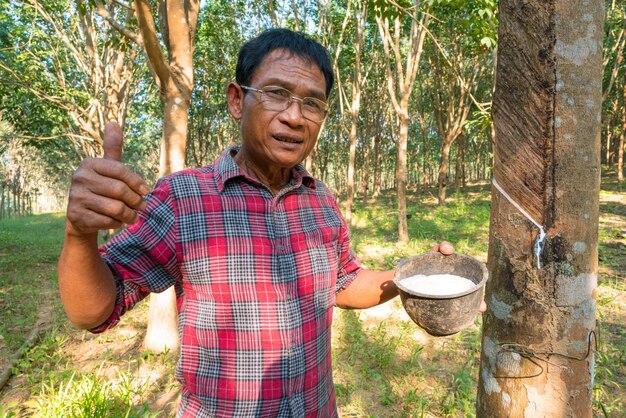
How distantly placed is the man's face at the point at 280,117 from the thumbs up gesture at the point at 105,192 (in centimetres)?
58

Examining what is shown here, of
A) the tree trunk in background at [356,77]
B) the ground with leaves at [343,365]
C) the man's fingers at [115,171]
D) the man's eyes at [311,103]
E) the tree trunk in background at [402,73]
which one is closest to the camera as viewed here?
the man's fingers at [115,171]

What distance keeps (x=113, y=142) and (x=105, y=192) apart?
0.11 meters

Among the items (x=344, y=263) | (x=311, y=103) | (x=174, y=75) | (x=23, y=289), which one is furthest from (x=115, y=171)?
(x=23, y=289)

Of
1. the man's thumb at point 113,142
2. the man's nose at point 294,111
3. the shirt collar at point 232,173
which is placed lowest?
the shirt collar at point 232,173

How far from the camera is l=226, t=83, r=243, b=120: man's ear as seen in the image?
142 centimetres

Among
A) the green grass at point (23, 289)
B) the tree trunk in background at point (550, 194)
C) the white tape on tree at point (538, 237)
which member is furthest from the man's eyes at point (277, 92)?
the green grass at point (23, 289)

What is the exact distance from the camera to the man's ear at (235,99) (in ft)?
4.65

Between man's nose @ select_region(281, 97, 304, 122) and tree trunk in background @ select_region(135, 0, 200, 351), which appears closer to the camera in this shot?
man's nose @ select_region(281, 97, 304, 122)

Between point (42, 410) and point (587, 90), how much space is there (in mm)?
3625

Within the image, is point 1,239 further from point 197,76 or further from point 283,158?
point 283,158

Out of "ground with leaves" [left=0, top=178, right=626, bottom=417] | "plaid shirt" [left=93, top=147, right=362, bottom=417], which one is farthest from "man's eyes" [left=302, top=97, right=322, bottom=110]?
"ground with leaves" [left=0, top=178, right=626, bottom=417]

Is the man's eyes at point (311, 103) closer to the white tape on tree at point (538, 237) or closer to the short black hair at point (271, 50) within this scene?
the short black hair at point (271, 50)

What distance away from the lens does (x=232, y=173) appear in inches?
51.9

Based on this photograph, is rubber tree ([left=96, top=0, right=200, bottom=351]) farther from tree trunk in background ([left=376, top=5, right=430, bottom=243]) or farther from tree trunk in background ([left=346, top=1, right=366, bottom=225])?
tree trunk in background ([left=346, top=1, right=366, bottom=225])
